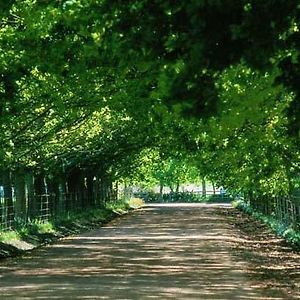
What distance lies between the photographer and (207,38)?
23.1ft

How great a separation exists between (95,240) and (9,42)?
605 inches

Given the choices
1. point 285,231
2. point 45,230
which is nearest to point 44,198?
point 45,230

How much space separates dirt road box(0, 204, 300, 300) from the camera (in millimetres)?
13969

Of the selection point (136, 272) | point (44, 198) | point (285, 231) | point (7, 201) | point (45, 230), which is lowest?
point (136, 272)

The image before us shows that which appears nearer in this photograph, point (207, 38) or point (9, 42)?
point (207, 38)

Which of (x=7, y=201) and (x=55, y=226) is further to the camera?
(x=55, y=226)

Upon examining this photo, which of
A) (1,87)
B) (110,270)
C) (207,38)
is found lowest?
(110,270)

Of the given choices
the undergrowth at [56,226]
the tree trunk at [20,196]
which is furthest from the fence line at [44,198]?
the undergrowth at [56,226]

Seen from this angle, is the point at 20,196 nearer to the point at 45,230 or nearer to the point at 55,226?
the point at 45,230

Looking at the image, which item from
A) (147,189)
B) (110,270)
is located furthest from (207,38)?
(147,189)

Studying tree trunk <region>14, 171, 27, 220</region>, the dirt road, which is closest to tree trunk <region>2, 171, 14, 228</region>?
tree trunk <region>14, 171, 27, 220</region>

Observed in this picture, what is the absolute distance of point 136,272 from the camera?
1784 cm

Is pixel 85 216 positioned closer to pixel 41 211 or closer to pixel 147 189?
pixel 41 211

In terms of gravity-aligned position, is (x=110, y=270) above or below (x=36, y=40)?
below
